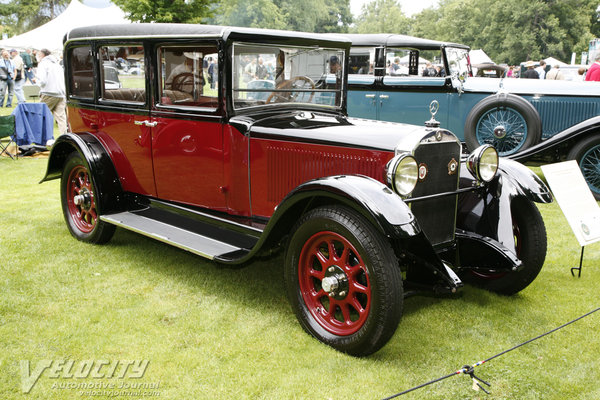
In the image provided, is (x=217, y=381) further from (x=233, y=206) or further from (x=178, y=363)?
(x=233, y=206)

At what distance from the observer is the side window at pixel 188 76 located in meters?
3.72

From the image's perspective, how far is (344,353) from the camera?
9.54 feet

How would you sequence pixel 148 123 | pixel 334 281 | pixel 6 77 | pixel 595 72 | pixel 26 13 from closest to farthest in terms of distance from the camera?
pixel 334 281
pixel 148 123
pixel 595 72
pixel 6 77
pixel 26 13

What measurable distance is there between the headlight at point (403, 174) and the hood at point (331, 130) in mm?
150

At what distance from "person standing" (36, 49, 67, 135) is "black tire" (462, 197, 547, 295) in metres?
9.34

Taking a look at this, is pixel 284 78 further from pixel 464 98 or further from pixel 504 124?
pixel 464 98

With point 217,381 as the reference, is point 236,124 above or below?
above

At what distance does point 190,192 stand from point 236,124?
2.59 feet

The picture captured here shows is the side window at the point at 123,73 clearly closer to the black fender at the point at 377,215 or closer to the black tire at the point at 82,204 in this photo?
the black tire at the point at 82,204

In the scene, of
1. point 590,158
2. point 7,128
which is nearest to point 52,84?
point 7,128

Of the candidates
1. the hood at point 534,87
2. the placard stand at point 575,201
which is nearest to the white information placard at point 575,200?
the placard stand at point 575,201

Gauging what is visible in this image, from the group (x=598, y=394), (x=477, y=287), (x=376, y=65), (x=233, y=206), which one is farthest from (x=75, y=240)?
(x=376, y=65)

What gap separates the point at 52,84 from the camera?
10039mm

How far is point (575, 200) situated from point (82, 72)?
450cm
